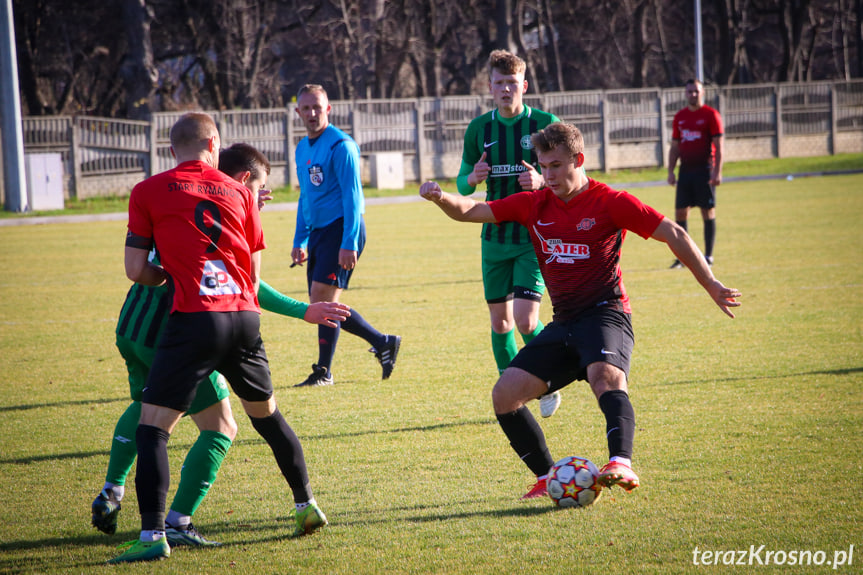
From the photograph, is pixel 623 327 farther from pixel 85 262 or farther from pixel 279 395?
pixel 85 262

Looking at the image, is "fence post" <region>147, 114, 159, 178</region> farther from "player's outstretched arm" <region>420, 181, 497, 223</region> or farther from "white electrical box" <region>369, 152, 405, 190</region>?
"player's outstretched arm" <region>420, 181, 497, 223</region>

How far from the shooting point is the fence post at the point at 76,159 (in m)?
27.2

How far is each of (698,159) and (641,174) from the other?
22018 millimetres

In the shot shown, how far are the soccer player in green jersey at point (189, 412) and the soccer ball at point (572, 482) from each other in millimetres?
1252

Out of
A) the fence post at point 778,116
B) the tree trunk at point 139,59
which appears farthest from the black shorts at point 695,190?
the fence post at point 778,116

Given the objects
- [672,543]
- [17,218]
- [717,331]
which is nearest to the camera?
[672,543]

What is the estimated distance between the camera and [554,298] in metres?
4.55

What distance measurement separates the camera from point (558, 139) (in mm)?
4328

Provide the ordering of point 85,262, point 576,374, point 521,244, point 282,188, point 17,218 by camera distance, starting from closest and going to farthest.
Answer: point 576,374 < point 521,244 < point 85,262 < point 17,218 < point 282,188

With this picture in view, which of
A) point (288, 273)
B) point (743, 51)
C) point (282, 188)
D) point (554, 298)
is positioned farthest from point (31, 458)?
point (743, 51)

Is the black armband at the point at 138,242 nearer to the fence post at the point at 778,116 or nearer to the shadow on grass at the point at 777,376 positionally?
the shadow on grass at the point at 777,376

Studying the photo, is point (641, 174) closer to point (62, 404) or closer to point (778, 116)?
point (778, 116)

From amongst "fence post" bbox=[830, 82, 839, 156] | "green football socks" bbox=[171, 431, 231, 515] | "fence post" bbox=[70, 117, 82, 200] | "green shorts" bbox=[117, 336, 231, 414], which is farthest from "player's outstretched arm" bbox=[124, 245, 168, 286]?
"fence post" bbox=[830, 82, 839, 156]

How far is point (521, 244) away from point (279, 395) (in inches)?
89.1
